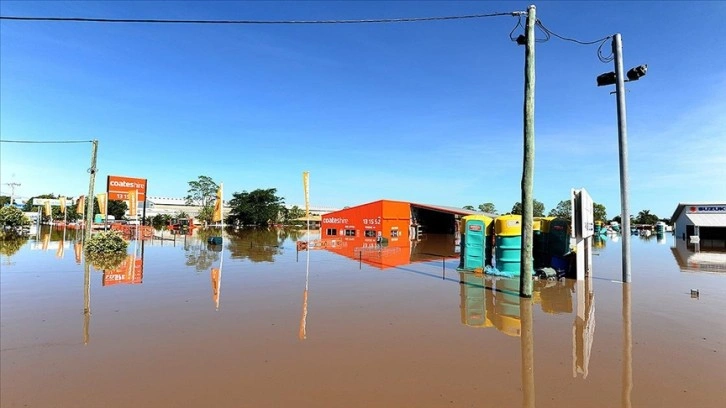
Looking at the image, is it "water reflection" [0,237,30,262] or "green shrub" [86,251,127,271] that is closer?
"green shrub" [86,251,127,271]

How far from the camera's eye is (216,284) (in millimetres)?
12164

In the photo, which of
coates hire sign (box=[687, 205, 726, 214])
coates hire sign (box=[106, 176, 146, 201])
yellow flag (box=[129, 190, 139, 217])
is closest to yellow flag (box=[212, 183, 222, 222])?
yellow flag (box=[129, 190, 139, 217])

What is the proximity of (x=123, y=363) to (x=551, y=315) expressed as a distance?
8.16 meters

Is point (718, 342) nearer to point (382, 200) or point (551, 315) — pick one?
point (551, 315)

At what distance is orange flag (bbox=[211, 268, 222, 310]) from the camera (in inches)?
390

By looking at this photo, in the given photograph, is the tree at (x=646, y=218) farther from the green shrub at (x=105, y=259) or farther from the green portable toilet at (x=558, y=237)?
the green shrub at (x=105, y=259)

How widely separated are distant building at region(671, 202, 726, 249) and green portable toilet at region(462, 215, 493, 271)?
3071cm

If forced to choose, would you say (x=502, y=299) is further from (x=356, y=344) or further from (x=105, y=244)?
(x=105, y=244)

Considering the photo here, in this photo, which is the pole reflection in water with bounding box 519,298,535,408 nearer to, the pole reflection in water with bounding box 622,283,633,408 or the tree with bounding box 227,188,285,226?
the pole reflection in water with bounding box 622,283,633,408

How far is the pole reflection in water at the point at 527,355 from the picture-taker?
4.61 m

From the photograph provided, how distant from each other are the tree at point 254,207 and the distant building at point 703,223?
69.5 meters

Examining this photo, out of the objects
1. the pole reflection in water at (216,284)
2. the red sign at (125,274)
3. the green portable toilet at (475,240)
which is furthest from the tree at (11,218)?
the green portable toilet at (475,240)

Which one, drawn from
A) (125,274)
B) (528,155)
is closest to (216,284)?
(125,274)

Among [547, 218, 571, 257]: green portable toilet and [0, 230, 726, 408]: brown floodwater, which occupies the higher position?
[547, 218, 571, 257]: green portable toilet
